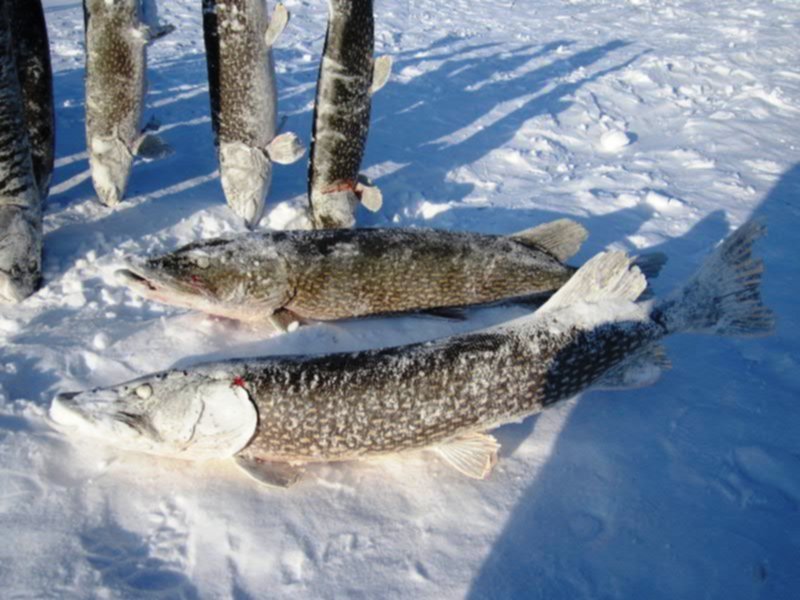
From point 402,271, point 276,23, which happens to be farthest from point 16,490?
point 276,23

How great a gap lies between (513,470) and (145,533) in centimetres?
157

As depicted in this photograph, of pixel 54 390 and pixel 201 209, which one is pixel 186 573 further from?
pixel 201 209

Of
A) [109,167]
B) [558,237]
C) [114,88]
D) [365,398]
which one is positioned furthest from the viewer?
[109,167]

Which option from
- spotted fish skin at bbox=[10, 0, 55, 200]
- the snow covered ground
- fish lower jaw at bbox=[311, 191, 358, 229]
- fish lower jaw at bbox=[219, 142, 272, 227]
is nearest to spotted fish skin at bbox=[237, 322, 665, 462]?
the snow covered ground

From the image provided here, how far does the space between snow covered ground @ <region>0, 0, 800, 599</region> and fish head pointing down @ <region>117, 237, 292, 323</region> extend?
0.16 m

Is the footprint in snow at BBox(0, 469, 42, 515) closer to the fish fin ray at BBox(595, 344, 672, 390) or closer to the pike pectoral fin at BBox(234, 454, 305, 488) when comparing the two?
the pike pectoral fin at BBox(234, 454, 305, 488)

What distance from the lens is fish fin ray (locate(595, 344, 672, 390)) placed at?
2.93m

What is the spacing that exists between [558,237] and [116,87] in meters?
3.31

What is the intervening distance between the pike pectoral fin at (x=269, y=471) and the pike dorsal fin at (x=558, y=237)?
210 centimetres

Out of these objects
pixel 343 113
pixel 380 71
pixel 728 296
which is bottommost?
pixel 728 296

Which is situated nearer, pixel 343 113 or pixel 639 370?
pixel 639 370

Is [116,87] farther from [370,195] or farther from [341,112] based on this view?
[370,195]

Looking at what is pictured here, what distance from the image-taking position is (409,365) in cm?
243

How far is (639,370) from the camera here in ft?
9.94
